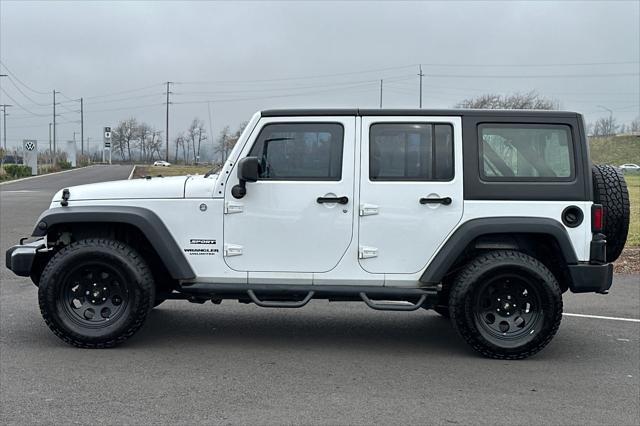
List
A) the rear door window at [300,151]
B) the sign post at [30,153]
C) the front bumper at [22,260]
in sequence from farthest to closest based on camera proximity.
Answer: the sign post at [30,153] → the front bumper at [22,260] → the rear door window at [300,151]

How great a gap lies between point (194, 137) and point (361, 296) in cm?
7991

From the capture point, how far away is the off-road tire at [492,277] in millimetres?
5281

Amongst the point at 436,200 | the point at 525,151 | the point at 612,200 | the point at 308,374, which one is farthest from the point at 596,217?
the point at 308,374

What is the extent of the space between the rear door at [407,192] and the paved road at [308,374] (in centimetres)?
91

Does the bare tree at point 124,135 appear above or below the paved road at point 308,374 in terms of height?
above

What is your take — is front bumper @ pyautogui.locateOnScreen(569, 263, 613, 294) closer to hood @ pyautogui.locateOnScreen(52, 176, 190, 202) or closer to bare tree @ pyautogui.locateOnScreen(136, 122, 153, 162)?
hood @ pyautogui.locateOnScreen(52, 176, 190, 202)

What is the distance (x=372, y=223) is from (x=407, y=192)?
385mm

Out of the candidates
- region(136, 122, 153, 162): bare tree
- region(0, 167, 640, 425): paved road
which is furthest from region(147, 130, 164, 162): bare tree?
region(0, 167, 640, 425): paved road

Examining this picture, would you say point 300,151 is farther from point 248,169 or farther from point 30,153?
point 30,153

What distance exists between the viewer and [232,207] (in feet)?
17.6

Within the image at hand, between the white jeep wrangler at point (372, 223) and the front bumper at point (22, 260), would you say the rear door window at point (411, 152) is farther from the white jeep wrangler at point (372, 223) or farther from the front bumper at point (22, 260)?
the front bumper at point (22, 260)

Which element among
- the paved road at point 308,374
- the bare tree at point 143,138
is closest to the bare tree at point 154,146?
the bare tree at point 143,138

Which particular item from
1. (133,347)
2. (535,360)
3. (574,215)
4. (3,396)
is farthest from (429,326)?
(3,396)

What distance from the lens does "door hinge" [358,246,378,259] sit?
5.34m
